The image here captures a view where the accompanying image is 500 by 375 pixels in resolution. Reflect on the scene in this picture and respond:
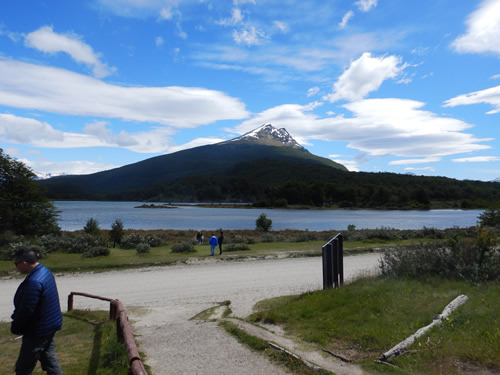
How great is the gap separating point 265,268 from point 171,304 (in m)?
6.71

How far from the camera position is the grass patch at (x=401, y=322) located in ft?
16.4

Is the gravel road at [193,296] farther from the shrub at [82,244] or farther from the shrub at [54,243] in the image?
the shrub at [54,243]

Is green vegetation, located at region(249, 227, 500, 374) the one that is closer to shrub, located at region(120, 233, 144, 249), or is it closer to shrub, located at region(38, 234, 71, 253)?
shrub, located at region(38, 234, 71, 253)

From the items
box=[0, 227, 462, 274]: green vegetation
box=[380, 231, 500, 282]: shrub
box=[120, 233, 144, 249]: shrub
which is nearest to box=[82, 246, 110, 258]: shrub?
box=[0, 227, 462, 274]: green vegetation

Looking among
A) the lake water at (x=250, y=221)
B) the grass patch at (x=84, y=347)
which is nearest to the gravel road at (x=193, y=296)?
the grass patch at (x=84, y=347)

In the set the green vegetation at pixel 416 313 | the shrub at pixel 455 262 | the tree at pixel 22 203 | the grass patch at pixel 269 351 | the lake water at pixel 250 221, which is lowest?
the lake water at pixel 250 221

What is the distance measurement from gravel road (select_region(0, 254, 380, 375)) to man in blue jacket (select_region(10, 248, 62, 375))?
4.80 feet

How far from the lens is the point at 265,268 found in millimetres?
16672

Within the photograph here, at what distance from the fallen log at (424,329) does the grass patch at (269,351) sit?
1.03 meters

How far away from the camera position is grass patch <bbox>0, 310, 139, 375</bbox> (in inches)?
217

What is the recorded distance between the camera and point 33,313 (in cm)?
439

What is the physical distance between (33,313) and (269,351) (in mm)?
3131

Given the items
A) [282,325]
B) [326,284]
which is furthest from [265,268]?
[282,325]

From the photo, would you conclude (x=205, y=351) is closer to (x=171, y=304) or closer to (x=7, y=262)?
(x=171, y=304)
